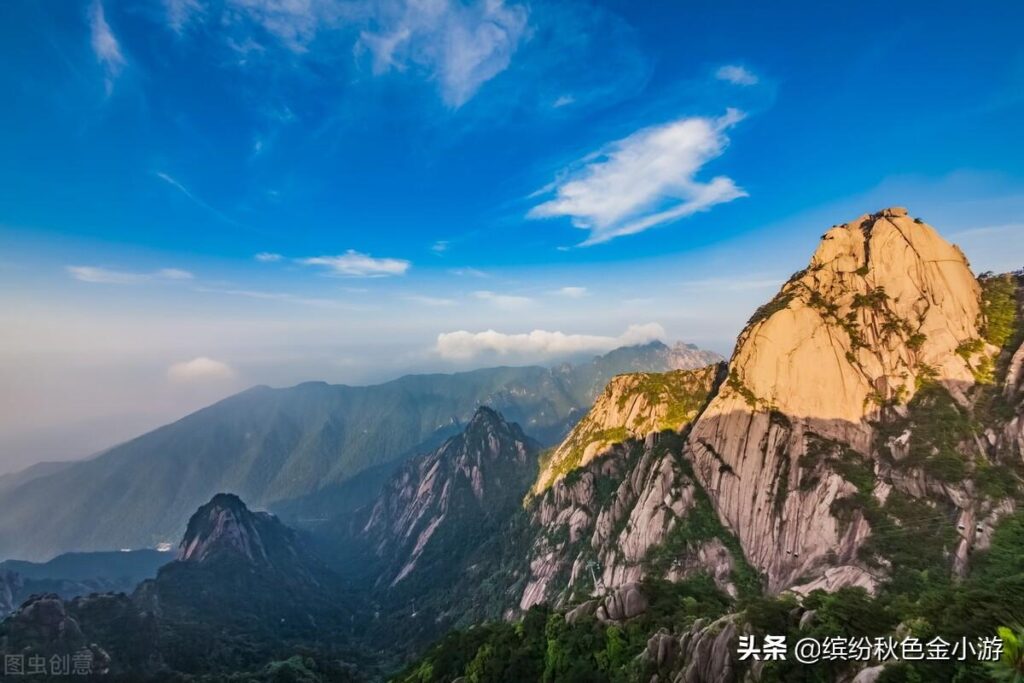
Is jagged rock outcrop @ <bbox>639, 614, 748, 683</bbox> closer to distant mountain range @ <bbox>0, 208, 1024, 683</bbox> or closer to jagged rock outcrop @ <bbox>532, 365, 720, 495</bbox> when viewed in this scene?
distant mountain range @ <bbox>0, 208, 1024, 683</bbox>

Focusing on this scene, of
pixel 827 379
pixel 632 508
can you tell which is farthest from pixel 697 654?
pixel 827 379

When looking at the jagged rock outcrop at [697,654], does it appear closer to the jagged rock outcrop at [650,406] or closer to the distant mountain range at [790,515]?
the distant mountain range at [790,515]

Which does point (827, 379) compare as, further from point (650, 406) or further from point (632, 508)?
point (632, 508)

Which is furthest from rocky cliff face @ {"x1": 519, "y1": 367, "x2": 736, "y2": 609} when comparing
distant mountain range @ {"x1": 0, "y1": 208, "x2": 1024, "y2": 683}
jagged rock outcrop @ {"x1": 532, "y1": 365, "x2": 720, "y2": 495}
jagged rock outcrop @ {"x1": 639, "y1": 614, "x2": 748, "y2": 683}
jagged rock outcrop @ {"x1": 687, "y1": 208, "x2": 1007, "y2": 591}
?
jagged rock outcrop @ {"x1": 639, "y1": 614, "x2": 748, "y2": 683}

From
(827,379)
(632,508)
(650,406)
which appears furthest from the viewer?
(650,406)

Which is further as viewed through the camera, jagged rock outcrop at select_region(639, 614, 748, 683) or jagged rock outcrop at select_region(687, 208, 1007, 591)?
jagged rock outcrop at select_region(687, 208, 1007, 591)
